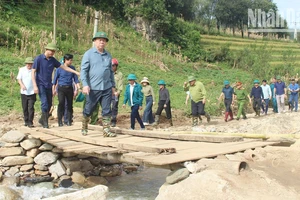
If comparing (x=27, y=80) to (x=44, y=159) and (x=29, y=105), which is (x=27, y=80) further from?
(x=44, y=159)

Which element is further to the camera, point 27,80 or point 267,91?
point 267,91

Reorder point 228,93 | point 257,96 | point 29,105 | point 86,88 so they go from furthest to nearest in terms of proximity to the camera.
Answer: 1. point 257,96
2. point 228,93
3. point 29,105
4. point 86,88

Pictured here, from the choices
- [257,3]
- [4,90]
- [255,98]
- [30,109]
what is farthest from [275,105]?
[257,3]

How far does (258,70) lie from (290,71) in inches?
171

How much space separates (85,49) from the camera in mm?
→ 23859

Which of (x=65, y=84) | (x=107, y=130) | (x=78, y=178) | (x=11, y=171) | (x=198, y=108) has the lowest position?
(x=78, y=178)

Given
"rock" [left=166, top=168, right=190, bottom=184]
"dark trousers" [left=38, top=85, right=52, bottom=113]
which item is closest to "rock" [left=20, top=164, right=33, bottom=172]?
"dark trousers" [left=38, top=85, right=52, bottom=113]

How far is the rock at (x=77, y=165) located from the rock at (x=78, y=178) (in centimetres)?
18

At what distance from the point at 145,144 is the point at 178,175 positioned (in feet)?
4.83

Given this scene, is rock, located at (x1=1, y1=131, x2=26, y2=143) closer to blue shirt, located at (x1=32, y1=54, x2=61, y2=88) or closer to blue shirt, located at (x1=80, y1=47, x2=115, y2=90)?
blue shirt, located at (x1=32, y1=54, x2=61, y2=88)

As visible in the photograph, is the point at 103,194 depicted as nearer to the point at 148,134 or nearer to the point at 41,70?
the point at 148,134

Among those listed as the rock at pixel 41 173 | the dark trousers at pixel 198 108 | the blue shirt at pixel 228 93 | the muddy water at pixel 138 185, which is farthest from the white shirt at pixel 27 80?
the blue shirt at pixel 228 93

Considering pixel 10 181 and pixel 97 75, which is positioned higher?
pixel 97 75

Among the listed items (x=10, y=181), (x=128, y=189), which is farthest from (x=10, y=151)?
(x=128, y=189)
